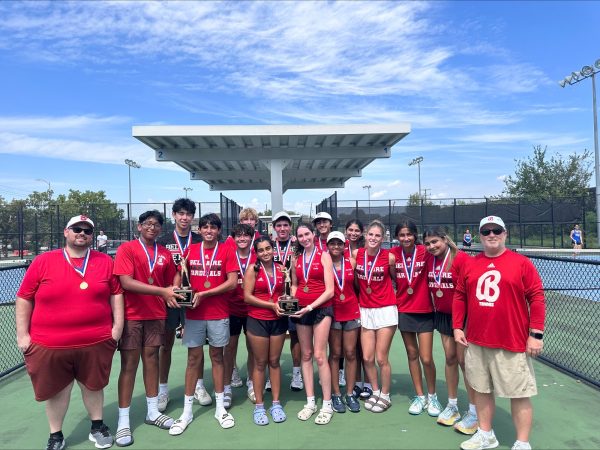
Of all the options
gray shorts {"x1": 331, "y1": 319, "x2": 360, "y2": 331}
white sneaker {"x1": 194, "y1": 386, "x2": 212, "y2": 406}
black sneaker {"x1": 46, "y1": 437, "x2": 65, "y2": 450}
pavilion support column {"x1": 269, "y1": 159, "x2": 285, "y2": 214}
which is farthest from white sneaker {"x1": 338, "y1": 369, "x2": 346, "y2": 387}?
pavilion support column {"x1": 269, "y1": 159, "x2": 285, "y2": 214}

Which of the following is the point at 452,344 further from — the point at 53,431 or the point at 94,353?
the point at 53,431

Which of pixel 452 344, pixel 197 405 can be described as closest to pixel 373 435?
pixel 452 344

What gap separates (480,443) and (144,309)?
3059mm

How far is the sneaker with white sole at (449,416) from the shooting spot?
11.9 ft

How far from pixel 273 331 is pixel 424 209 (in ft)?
54.3

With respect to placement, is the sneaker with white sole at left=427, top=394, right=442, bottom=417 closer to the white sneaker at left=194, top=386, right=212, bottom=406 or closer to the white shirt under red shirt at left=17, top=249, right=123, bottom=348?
the white sneaker at left=194, top=386, right=212, bottom=406

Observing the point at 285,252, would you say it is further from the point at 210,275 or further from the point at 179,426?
the point at 179,426

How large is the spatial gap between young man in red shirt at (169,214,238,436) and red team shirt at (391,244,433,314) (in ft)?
5.32

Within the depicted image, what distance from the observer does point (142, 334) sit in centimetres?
362

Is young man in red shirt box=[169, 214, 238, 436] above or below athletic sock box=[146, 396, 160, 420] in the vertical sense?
above

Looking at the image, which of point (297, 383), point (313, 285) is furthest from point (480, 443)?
point (297, 383)

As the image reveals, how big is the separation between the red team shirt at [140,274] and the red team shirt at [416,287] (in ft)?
7.47

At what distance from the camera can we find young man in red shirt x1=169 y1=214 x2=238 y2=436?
373 centimetres

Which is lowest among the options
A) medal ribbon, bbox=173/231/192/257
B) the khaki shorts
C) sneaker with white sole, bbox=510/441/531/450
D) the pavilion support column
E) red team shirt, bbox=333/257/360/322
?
sneaker with white sole, bbox=510/441/531/450
